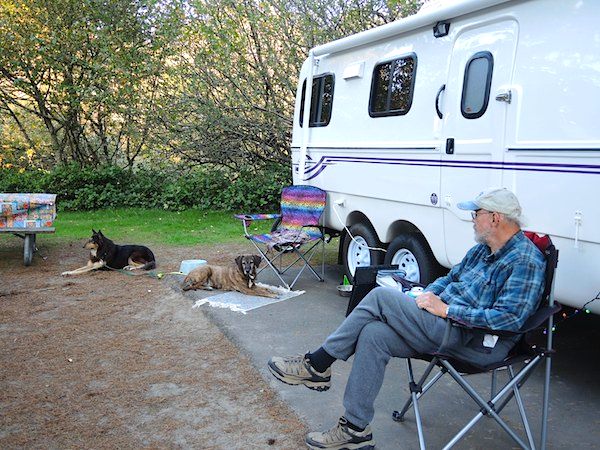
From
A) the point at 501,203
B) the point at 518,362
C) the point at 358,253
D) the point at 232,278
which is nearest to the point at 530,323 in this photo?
the point at 518,362

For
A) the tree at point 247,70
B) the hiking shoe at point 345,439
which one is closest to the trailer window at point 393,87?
the hiking shoe at point 345,439

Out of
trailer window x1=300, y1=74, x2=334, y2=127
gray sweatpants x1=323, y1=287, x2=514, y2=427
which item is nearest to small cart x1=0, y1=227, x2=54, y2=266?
trailer window x1=300, y1=74, x2=334, y2=127

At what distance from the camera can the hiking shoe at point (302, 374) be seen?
117 inches

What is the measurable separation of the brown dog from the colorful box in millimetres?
2197

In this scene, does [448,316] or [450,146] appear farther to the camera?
[450,146]

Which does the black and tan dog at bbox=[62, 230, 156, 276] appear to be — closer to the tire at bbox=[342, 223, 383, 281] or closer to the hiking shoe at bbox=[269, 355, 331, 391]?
the tire at bbox=[342, 223, 383, 281]

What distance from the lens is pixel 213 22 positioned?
402 inches

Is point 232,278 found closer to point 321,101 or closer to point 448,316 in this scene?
point 321,101

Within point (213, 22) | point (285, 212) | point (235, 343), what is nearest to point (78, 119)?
point (213, 22)

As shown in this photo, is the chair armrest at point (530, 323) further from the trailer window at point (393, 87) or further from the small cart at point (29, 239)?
the small cart at point (29, 239)

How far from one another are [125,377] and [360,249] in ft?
9.18

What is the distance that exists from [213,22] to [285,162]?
9.38 ft

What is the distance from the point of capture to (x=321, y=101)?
630cm

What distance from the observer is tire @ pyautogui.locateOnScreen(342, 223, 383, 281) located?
5.43 m
